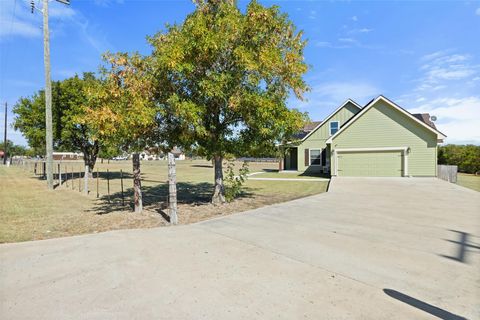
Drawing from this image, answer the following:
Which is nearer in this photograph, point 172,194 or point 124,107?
point 172,194

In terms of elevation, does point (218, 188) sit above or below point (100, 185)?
above

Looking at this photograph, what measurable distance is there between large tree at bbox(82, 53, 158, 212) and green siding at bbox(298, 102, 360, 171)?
19699mm

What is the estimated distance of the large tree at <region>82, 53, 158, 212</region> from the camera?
7613mm

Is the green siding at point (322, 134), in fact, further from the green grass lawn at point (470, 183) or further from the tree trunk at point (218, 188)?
the tree trunk at point (218, 188)

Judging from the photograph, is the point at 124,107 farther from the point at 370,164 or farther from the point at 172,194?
the point at 370,164

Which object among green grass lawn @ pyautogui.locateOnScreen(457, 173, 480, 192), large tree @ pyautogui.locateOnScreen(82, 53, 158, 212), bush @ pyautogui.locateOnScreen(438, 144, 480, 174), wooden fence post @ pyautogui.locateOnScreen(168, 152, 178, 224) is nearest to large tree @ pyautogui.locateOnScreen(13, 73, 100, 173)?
large tree @ pyautogui.locateOnScreen(82, 53, 158, 212)

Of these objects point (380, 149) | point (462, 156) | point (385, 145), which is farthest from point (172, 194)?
point (462, 156)

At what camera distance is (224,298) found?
3.37 m

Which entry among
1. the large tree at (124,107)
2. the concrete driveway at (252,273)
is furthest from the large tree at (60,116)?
the concrete driveway at (252,273)

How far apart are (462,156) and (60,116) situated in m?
33.7

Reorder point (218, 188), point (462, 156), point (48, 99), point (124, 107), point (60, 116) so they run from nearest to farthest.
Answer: point (124, 107) < point (218, 188) < point (48, 99) < point (60, 116) < point (462, 156)

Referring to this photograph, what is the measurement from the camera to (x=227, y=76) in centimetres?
827

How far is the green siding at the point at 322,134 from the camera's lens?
26078 mm

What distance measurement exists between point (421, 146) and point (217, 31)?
17.3 metres
